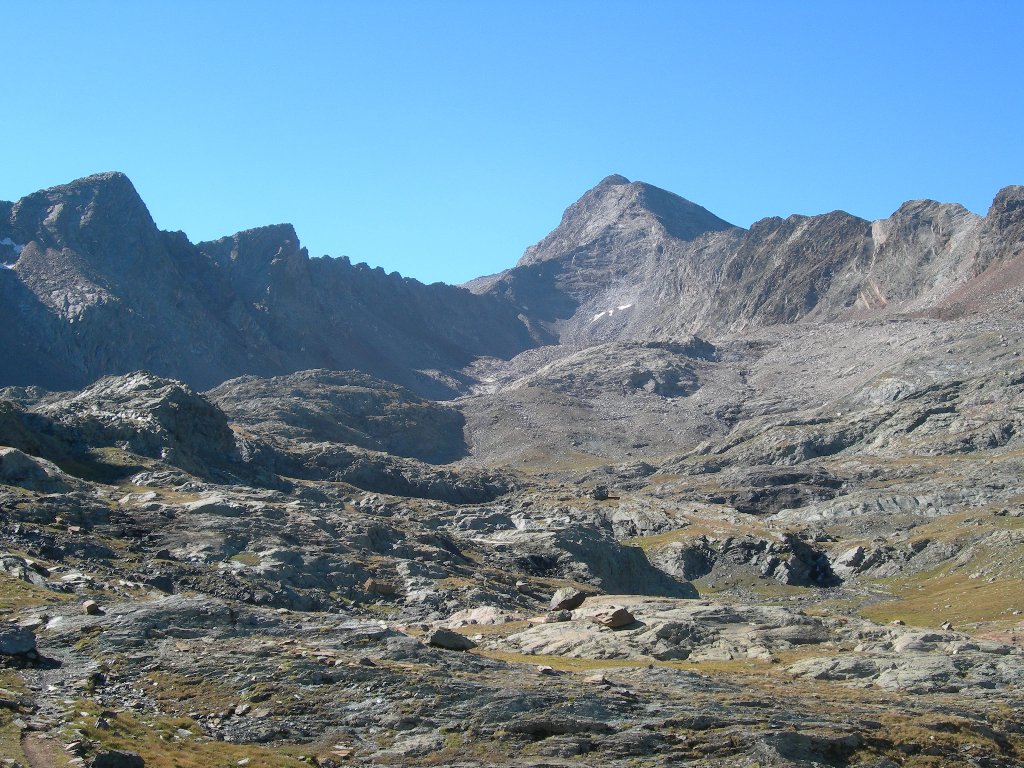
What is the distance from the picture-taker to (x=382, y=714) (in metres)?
36.9

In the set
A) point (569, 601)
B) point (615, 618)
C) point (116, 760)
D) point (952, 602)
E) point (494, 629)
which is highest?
point (116, 760)

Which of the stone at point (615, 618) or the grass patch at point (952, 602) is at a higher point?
the stone at point (615, 618)

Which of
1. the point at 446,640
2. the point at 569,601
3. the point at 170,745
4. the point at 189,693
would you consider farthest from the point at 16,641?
the point at 569,601

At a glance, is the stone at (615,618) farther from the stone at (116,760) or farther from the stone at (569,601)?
the stone at (116,760)

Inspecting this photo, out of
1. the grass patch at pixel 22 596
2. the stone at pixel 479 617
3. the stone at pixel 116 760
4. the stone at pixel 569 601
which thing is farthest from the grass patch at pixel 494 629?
the stone at pixel 116 760

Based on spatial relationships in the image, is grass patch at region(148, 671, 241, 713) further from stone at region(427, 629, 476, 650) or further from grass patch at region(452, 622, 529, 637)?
grass patch at region(452, 622, 529, 637)

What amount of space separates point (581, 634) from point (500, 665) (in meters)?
16.7

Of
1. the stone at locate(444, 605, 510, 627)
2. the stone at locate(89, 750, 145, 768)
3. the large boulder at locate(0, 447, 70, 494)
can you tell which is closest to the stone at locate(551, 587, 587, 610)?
the stone at locate(444, 605, 510, 627)

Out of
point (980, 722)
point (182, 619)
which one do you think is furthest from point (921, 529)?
point (182, 619)

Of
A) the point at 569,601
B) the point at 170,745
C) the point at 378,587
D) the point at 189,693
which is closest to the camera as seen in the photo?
the point at 170,745

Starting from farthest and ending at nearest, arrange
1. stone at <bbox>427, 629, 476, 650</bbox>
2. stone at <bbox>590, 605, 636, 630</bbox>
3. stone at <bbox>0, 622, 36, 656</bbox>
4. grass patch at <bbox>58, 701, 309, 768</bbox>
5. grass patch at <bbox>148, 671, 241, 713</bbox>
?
1. stone at <bbox>590, 605, 636, 630</bbox>
2. stone at <bbox>427, 629, 476, 650</bbox>
3. stone at <bbox>0, 622, 36, 656</bbox>
4. grass patch at <bbox>148, 671, 241, 713</bbox>
5. grass patch at <bbox>58, 701, 309, 768</bbox>

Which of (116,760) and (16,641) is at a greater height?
(16,641)

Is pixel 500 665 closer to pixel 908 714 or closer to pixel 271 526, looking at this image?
pixel 908 714

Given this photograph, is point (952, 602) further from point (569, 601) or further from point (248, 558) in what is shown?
point (248, 558)
